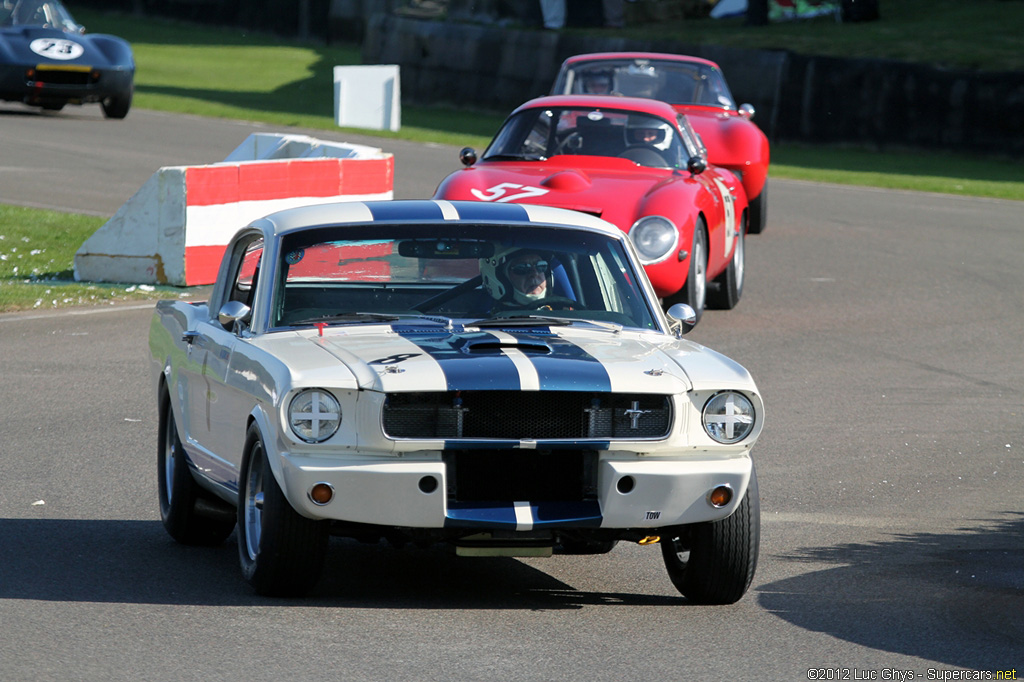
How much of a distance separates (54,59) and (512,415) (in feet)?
68.9

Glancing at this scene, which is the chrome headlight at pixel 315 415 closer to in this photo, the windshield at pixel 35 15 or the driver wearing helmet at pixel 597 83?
the driver wearing helmet at pixel 597 83

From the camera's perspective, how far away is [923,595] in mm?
5898

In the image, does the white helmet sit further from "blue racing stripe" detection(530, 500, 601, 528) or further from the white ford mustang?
"blue racing stripe" detection(530, 500, 601, 528)

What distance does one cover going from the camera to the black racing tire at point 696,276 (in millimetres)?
11781

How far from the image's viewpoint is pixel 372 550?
6621mm

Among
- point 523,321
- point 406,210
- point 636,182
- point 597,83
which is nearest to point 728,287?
point 636,182

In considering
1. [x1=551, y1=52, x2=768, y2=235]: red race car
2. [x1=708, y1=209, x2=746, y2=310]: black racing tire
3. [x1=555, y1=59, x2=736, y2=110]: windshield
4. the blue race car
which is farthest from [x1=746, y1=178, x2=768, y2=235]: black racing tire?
the blue race car

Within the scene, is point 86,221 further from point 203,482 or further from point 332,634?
point 332,634

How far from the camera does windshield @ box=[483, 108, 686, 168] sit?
13055 mm

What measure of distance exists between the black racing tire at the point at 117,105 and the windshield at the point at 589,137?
14.3m

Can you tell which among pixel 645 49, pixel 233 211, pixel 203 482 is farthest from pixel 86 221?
pixel 645 49

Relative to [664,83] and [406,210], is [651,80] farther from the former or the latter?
[406,210]

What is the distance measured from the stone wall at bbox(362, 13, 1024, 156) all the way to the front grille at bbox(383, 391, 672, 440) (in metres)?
22.4

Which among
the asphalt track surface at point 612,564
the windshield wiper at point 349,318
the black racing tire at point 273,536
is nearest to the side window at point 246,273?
the windshield wiper at point 349,318
